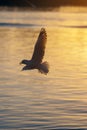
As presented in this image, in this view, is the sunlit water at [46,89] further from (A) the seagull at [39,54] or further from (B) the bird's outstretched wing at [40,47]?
(B) the bird's outstretched wing at [40,47]

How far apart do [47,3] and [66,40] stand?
3523 centimetres

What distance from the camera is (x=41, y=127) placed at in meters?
12.9

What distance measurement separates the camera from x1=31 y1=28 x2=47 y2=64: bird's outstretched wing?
442 inches

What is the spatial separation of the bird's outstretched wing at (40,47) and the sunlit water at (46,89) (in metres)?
1.62

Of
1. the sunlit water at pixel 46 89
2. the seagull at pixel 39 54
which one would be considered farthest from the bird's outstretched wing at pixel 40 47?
the sunlit water at pixel 46 89

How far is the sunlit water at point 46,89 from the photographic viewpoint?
1353 centimetres

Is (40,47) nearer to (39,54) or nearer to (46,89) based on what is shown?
(39,54)

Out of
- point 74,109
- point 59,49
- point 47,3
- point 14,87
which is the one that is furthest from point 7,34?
point 47,3

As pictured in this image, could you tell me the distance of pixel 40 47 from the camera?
37.5ft

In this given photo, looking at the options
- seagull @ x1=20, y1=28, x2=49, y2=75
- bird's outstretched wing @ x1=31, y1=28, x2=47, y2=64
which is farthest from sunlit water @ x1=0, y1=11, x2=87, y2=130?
bird's outstretched wing @ x1=31, y1=28, x2=47, y2=64

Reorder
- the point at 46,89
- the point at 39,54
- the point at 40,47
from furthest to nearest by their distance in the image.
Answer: the point at 46,89, the point at 39,54, the point at 40,47

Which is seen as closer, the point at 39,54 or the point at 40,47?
the point at 40,47

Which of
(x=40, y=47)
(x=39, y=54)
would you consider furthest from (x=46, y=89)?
(x=40, y=47)

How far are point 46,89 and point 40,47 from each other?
→ 20.9ft
